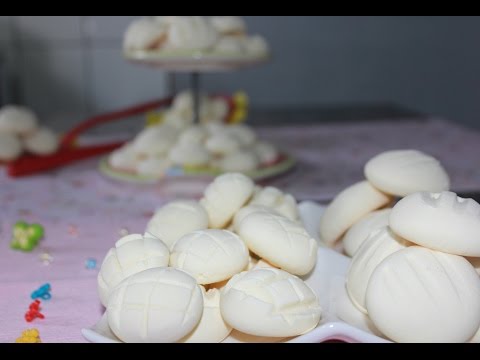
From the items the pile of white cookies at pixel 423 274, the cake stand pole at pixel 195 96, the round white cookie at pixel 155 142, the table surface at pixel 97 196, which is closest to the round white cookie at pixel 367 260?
the pile of white cookies at pixel 423 274

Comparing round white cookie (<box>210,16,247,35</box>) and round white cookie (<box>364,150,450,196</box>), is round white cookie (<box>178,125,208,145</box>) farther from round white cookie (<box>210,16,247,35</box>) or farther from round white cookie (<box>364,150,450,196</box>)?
round white cookie (<box>364,150,450,196</box>)

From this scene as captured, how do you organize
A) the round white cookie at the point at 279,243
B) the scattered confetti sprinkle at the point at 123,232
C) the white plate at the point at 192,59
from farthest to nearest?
the white plate at the point at 192,59, the scattered confetti sprinkle at the point at 123,232, the round white cookie at the point at 279,243

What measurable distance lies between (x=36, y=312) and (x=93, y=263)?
148 millimetres

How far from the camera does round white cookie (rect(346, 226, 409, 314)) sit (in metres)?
0.56

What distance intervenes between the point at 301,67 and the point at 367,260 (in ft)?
7.63

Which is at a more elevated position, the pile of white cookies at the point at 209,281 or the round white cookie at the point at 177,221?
the pile of white cookies at the point at 209,281

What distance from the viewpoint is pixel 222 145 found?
1240 millimetres

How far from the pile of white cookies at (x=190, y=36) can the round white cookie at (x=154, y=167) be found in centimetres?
21

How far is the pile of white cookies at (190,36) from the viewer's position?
1186 millimetres

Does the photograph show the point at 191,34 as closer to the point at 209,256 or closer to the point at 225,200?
the point at 225,200

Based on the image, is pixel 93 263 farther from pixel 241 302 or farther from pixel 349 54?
pixel 349 54

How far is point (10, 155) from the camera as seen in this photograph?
1.32m

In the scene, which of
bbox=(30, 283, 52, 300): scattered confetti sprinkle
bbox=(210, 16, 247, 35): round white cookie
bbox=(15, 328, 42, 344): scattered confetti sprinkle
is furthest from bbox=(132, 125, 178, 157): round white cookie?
bbox=(15, 328, 42, 344): scattered confetti sprinkle

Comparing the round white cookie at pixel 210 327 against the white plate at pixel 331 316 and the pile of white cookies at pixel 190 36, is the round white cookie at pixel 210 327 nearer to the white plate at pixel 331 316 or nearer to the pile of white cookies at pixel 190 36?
the white plate at pixel 331 316
